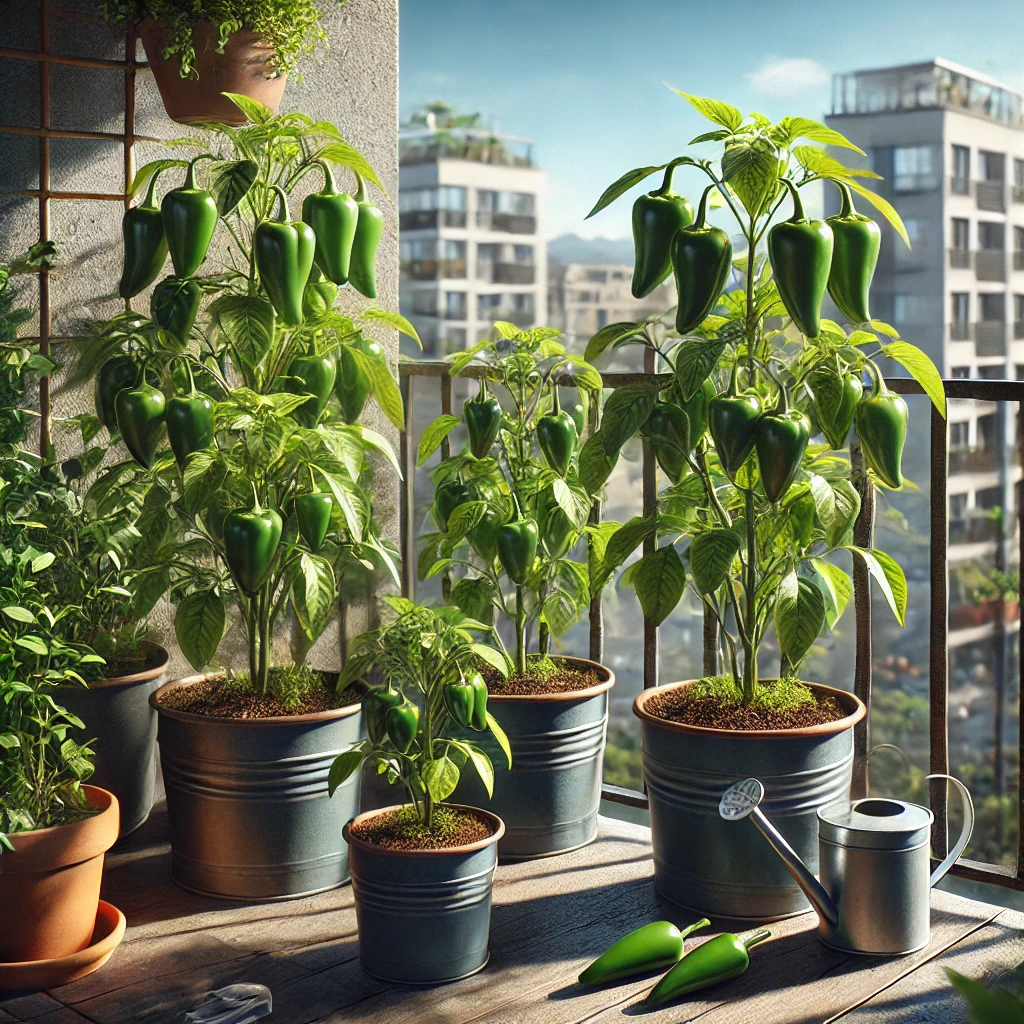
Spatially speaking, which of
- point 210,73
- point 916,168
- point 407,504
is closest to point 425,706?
point 407,504

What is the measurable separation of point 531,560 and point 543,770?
0.35 metres

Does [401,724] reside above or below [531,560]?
below

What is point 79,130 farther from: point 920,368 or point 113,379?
point 920,368

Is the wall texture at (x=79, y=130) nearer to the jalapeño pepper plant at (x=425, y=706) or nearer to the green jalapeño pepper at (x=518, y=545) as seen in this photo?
the green jalapeño pepper at (x=518, y=545)

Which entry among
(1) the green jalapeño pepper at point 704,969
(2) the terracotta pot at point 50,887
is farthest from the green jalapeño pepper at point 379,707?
(1) the green jalapeño pepper at point 704,969

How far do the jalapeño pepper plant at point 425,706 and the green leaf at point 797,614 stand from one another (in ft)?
1.31

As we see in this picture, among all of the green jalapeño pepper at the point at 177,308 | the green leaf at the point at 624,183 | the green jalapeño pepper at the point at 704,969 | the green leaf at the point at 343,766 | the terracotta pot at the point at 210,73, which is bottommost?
the green jalapeño pepper at the point at 704,969

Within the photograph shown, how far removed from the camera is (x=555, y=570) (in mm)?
2043

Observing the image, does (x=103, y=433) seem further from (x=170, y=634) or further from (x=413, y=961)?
(x=413, y=961)

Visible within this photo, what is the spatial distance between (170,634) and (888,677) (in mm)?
24361

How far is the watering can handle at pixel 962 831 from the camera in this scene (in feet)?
4.95

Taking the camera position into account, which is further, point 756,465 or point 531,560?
point 531,560

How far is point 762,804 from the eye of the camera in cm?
168

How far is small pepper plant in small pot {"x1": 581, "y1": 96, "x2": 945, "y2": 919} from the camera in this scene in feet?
5.20
